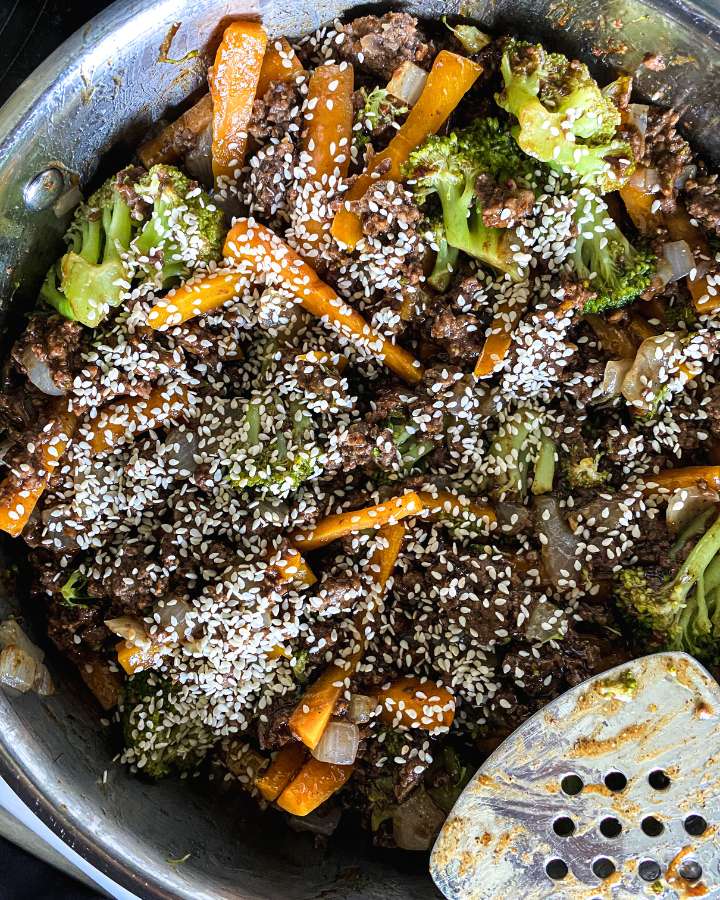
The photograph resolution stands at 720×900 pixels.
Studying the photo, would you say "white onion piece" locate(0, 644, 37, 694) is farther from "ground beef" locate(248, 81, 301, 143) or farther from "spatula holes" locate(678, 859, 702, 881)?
"spatula holes" locate(678, 859, 702, 881)

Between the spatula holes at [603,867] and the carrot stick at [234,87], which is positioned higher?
the carrot stick at [234,87]

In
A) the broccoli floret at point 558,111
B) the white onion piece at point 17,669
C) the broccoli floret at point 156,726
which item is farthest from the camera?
the broccoli floret at point 156,726

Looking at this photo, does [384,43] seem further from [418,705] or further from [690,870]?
[690,870]

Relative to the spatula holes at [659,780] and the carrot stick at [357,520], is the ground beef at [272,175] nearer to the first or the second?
the carrot stick at [357,520]

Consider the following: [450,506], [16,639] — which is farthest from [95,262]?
[450,506]

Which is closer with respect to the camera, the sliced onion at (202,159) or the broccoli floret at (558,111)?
the broccoli floret at (558,111)

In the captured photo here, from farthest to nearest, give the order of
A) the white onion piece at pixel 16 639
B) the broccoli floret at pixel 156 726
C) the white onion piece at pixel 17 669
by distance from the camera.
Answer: the broccoli floret at pixel 156 726 → the white onion piece at pixel 16 639 → the white onion piece at pixel 17 669

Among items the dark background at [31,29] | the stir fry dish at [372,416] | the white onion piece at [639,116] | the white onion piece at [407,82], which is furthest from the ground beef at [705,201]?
the dark background at [31,29]
